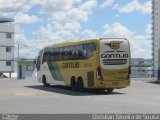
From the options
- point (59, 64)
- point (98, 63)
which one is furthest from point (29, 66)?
point (98, 63)

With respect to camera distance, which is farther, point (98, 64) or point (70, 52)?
point (70, 52)

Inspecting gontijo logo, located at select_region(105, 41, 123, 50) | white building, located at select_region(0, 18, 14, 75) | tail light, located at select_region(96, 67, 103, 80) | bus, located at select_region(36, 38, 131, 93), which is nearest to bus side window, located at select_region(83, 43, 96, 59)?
bus, located at select_region(36, 38, 131, 93)

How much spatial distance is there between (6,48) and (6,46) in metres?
0.37

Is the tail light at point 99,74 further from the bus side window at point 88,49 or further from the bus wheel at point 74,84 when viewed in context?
the bus wheel at point 74,84

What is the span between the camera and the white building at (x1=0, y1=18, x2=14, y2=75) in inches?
3516

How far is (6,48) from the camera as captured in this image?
90.0 metres

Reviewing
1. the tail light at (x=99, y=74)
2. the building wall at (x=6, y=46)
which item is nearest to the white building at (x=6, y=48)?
the building wall at (x=6, y=46)

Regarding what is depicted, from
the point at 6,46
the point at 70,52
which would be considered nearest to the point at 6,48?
the point at 6,46

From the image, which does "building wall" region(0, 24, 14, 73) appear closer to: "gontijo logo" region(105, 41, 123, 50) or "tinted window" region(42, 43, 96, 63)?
"tinted window" region(42, 43, 96, 63)

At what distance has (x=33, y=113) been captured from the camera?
649 inches

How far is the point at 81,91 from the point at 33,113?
13371mm

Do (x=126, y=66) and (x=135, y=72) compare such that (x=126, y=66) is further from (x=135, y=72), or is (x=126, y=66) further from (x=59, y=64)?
(x=135, y=72)

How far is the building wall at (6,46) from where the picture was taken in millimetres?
89250

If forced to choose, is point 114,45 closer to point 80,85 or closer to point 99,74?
point 99,74
